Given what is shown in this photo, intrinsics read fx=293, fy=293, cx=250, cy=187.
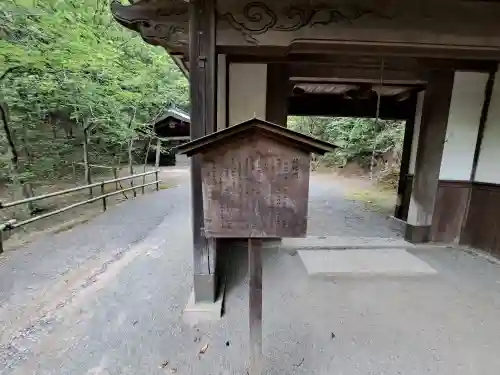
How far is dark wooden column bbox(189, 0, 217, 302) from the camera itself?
242 cm

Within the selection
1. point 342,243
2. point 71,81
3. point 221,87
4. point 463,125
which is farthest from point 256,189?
point 71,81

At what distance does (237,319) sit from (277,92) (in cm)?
306

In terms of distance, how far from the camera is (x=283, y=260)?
403 cm

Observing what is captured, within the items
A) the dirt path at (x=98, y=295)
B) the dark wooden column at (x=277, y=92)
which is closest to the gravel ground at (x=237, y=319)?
the dirt path at (x=98, y=295)

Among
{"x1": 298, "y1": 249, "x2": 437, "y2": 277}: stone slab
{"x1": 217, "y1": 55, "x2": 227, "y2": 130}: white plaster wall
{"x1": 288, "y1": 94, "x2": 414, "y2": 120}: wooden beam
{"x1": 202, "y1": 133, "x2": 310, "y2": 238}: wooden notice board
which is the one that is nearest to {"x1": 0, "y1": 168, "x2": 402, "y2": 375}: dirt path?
{"x1": 298, "y1": 249, "x2": 437, "y2": 277}: stone slab

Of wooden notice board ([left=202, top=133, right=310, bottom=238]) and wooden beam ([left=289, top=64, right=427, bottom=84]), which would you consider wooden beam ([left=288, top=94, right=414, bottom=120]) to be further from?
wooden notice board ([left=202, top=133, right=310, bottom=238])

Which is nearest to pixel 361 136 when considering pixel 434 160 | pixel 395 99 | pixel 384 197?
pixel 384 197

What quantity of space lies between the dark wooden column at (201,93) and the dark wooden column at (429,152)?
138 inches

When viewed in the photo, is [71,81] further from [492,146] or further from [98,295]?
[492,146]

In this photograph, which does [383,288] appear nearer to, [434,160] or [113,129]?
[434,160]

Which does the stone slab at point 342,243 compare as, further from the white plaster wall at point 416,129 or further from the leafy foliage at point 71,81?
the leafy foliage at point 71,81

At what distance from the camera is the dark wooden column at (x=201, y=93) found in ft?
7.95

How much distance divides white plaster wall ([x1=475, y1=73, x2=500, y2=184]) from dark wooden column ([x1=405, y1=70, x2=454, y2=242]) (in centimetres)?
53

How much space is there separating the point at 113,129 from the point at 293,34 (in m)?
9.07
